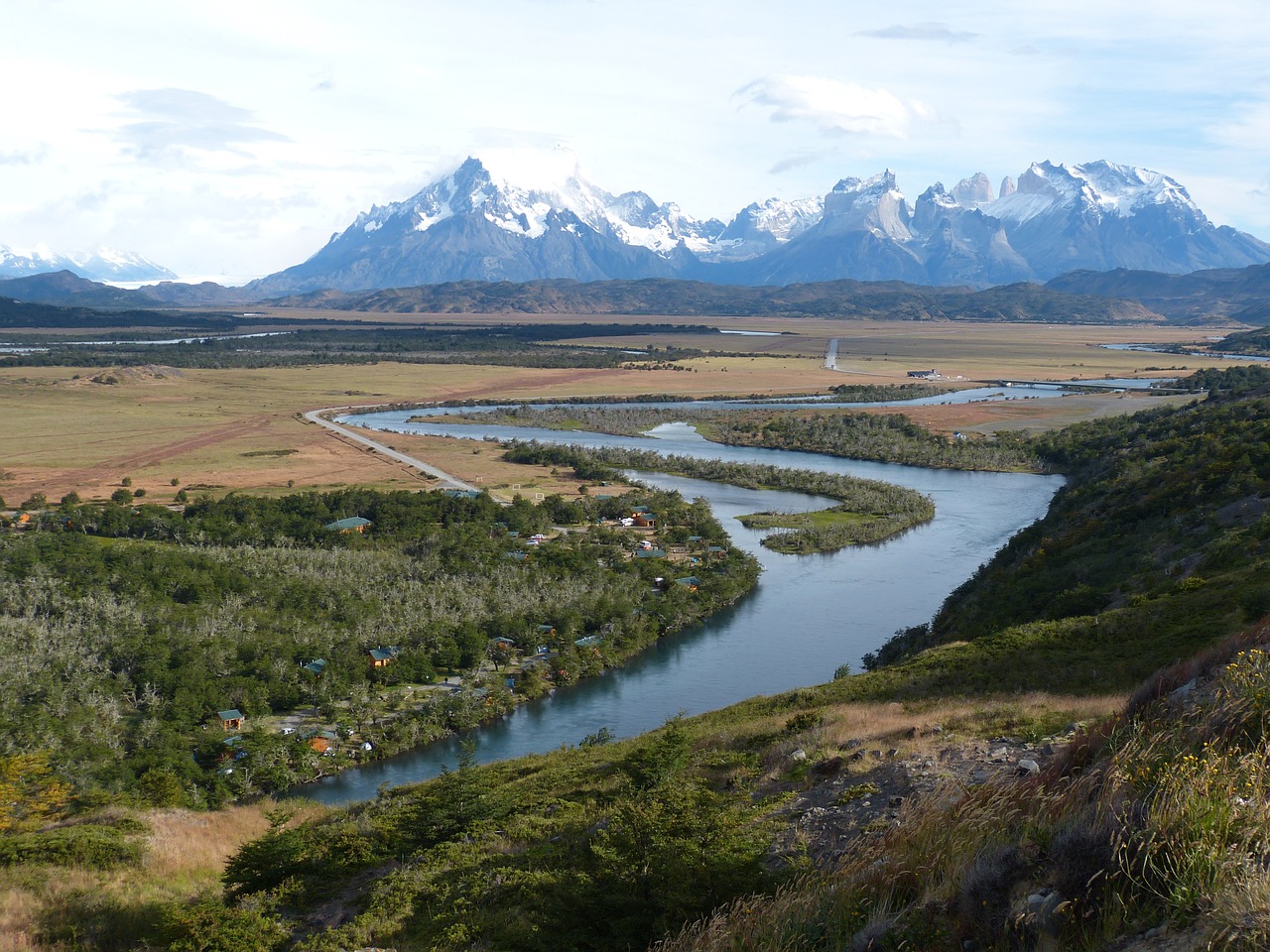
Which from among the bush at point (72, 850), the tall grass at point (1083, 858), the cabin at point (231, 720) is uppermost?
the tall grass at point (1083, 858)

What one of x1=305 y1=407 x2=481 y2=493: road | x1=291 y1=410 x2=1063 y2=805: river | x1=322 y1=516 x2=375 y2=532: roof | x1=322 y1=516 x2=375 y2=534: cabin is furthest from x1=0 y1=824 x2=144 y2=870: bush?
x1=305 y1=407 x2=481 y2=493: road

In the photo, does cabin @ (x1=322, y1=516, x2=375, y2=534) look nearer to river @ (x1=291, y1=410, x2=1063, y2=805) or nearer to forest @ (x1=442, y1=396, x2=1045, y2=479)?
river @ (x1=291, y1=410, x2=1063, y2=805)

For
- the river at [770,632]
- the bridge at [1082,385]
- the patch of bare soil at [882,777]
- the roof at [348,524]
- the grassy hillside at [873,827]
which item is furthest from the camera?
the bridge at [1082,385]

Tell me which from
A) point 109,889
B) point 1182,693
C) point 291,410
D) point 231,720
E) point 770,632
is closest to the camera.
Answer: point 1182,693

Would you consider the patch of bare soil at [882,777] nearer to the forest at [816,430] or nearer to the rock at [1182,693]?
the rock at [1182,693]

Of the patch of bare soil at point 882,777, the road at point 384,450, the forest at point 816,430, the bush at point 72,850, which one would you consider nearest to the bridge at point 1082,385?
the forest at point 816,430

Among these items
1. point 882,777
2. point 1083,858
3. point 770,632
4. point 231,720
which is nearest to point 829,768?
point 882,777

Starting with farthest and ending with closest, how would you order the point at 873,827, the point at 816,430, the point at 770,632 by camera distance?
1. the point at 816,430
2. the point at 770,632
3. the point at 873,827

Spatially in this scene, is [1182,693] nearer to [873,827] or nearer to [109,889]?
[873,827]
